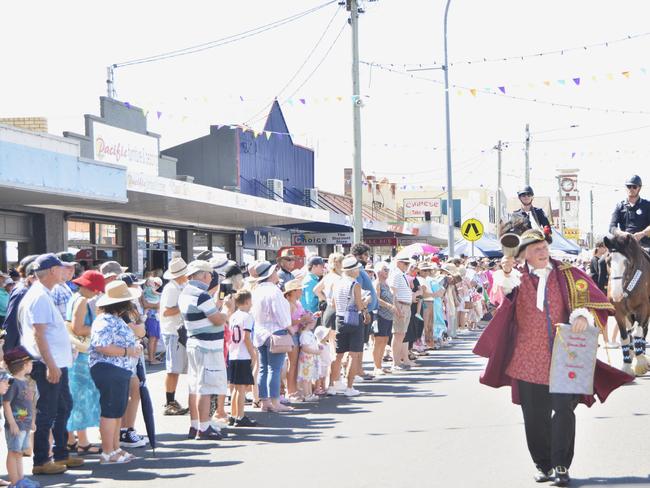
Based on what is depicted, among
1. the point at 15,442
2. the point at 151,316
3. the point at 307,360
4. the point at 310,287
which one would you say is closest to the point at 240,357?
the point at 307,360

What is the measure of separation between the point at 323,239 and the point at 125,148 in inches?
522

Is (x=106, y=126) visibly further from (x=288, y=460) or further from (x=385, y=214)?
(x=385, y=214)

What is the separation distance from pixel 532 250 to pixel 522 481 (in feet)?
5.82

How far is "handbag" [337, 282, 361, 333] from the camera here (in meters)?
14.2

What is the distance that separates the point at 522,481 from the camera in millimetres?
7855

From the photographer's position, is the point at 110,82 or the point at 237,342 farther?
the point at 110,82

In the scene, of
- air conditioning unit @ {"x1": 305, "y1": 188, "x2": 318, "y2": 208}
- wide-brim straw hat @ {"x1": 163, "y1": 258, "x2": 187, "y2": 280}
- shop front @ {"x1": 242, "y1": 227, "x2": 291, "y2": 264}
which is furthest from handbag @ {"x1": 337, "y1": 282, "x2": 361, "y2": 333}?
air conditioning unit @ {"x1": 305, "y1": 188, "x2": 318, "y2": 208}

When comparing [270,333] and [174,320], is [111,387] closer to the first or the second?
[174,320]

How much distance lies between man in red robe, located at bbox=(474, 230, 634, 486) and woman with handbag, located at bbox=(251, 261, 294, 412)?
4.68 metres

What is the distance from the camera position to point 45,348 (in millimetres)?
8930

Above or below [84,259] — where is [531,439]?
below

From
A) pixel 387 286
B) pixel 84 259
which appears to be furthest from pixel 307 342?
pixel 84 259

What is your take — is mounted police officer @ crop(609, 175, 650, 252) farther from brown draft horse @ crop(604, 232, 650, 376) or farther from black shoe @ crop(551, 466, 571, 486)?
black shoe @ crop(551, 466, 571, 486)

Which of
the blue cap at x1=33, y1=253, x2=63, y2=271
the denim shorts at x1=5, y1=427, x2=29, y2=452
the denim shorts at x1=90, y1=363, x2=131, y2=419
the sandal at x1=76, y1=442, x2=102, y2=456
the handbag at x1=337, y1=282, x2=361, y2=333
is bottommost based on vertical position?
the sandal at x1=76, y1=442, x2=102, y2=456
